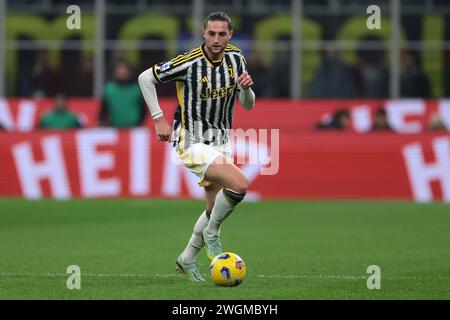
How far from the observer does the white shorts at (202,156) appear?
10.2 meters

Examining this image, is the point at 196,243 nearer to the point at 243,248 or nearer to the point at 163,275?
the point at 163,275

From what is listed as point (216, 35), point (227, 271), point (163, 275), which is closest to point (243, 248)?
point (163, 275)

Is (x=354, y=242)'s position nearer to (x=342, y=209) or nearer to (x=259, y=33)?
(x=342, y=209)

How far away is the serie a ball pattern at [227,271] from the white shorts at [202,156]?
103 centimetres

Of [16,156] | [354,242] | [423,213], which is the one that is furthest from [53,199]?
[354,242]

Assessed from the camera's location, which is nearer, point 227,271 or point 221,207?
point 227,271

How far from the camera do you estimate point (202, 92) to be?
407 inches

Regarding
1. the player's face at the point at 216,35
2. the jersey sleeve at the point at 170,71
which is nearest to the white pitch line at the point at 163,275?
the jersey sleeve at the point at 170,71

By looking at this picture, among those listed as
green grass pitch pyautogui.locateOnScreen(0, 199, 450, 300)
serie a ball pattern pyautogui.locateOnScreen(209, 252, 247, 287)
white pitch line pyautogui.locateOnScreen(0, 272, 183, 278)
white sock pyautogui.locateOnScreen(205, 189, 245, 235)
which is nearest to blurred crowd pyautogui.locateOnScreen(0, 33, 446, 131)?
green grass pitch pyautogui.locateOnScreen(0, 199, 450, 300)

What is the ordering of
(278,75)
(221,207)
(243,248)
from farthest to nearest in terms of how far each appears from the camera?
(278,75) < (243,248) < (221,207)

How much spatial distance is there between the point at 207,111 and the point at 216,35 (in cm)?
68

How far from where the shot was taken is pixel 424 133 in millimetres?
20156

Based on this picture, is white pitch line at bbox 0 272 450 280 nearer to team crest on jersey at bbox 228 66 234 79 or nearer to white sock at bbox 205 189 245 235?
white sock at bbox 205 189 245 235

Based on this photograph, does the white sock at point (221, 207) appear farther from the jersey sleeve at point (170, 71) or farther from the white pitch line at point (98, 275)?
the jersey sleeve at point (170, 71)
